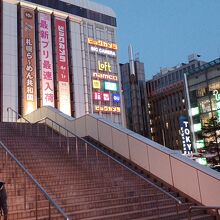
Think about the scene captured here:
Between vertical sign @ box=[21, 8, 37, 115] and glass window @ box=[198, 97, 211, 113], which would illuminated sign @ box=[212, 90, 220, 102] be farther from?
vertical sign @ box=[21, 8, 37, 115]

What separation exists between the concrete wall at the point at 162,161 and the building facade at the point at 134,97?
78.4 m

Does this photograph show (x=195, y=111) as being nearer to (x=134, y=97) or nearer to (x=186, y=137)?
(x=186, y=137)

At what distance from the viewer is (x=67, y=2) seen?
37.0 meters

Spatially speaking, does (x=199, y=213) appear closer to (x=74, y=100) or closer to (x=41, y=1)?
(x=74, y=100)

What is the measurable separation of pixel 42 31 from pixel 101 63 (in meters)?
7.67

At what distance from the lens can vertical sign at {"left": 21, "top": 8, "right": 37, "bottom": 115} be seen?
1233 inches

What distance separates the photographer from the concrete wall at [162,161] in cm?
1015

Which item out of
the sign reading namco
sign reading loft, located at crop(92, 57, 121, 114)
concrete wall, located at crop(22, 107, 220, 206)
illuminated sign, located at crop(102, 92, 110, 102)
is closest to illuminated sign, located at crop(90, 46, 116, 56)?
sign reading loft, located at crop(92, 57, 121, 114)

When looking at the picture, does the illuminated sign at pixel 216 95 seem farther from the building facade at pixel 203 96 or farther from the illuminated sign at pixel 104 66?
the illuminated sign at pixel 104 66

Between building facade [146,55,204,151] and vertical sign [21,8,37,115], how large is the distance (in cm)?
5969

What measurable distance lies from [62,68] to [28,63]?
375 centimetres

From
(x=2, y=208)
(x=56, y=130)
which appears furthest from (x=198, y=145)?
(x=2, y=208)

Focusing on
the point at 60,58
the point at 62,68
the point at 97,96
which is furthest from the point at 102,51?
the point at 62,68

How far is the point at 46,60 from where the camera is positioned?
33.3 m
